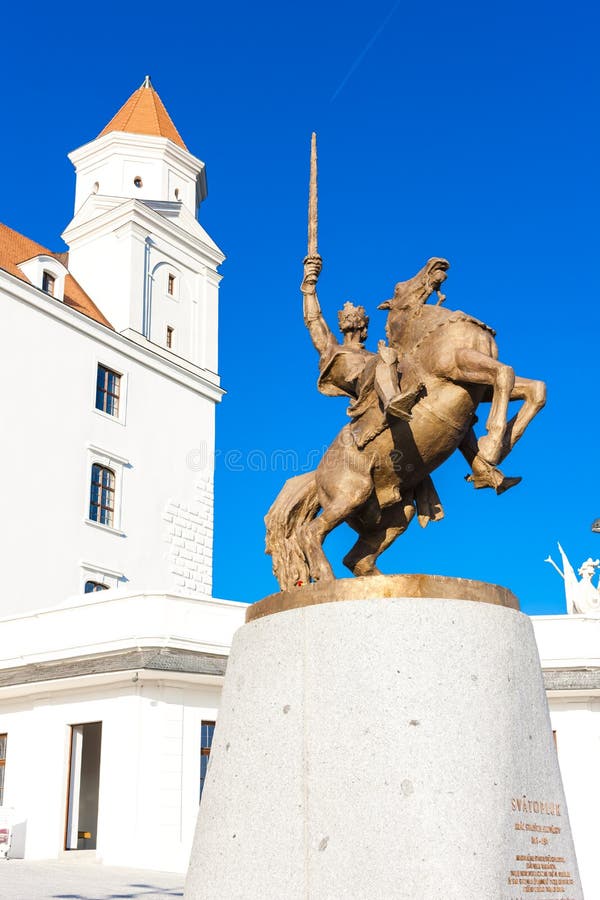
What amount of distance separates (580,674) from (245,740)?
1484 centimetres

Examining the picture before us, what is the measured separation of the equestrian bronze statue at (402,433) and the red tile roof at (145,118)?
32.1m

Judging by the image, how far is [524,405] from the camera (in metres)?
6.79

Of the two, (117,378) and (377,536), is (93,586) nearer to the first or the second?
(117,378)

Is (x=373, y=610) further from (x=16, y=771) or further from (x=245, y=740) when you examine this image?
(x=16, y=771)

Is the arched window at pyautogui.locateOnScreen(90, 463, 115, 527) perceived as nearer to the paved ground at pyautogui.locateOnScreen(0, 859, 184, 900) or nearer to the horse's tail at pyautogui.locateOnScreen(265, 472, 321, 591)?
the paved ground at pyautogui.locateOnScreen(0, 859, 184, 900)

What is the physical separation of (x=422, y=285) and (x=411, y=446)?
127 centimetres

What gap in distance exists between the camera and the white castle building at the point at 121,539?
19.8m

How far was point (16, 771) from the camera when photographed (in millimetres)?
21359

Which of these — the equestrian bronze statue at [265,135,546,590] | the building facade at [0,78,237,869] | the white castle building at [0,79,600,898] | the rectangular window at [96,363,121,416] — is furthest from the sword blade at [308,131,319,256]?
the rectangular window at [96,363,121,416]

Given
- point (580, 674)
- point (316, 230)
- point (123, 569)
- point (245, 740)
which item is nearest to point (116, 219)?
point (123, 569)

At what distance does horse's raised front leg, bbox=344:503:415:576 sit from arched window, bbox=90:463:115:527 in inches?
917

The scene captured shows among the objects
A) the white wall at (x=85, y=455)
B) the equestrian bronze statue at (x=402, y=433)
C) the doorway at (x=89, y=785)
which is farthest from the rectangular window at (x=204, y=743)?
the equestrian bronze statue at (x=402, y=433)

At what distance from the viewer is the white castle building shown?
19.8 m

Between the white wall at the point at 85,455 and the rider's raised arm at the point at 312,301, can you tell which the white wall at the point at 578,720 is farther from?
the white wall at the point at 85,455
